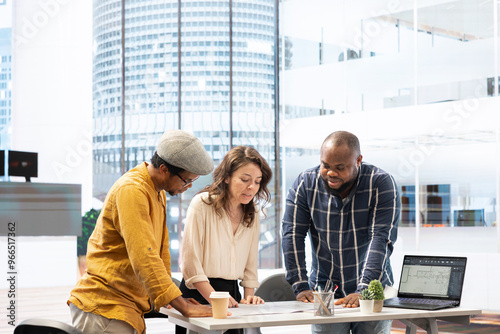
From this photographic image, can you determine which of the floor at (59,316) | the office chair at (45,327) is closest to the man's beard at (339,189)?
the office chair at (45,327)

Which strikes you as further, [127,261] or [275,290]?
[275,290]

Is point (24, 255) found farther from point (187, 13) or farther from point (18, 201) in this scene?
point (187, 13)

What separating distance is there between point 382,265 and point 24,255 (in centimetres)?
853

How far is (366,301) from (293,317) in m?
0.31

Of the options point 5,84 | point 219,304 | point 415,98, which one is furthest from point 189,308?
point 5,84

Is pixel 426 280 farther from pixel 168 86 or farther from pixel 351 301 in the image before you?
pixel 168 86

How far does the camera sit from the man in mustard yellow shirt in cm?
206

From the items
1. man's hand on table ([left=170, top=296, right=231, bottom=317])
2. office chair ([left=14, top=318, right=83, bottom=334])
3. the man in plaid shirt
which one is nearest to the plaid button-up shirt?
the man in plaid shirt

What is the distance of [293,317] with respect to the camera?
7.50 ft

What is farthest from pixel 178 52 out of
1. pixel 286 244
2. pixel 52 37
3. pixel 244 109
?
pixel 286 244

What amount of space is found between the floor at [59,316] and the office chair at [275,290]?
136 inches

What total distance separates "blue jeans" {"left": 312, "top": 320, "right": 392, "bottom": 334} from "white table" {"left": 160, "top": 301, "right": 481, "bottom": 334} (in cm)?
9

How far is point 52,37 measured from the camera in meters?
10.2

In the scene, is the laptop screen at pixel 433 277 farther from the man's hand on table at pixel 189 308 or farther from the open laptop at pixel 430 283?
the man's hand on table at pixel 189 308
